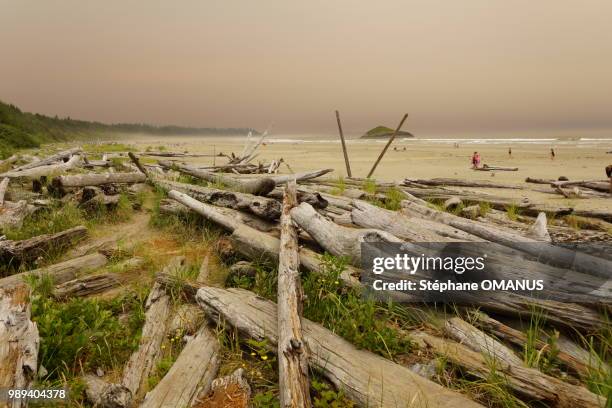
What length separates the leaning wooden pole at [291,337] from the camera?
2.49 m

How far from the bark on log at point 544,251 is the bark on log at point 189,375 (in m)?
3.61

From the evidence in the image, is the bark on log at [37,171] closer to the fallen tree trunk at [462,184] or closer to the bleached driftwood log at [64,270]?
the bleached driftwood log at [64,270]

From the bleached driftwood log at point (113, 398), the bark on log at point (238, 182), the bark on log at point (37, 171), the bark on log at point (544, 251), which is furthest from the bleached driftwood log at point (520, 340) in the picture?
the bark on log at point (37, 171)

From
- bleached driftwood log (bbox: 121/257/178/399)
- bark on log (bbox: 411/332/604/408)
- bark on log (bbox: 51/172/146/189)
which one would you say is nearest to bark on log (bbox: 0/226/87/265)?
bleached driftwood log (bbox: 121/257/178/399)

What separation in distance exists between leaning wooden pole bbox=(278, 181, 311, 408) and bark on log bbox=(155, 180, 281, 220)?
57.8 inches

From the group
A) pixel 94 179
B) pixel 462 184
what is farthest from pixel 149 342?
pixel 462 184

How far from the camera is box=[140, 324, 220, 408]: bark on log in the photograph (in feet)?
9.11

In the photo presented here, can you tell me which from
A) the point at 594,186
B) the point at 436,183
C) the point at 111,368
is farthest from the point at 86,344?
the point at 594,186

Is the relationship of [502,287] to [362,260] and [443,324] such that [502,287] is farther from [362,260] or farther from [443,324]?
[362,260]

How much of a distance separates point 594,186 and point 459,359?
11.7m

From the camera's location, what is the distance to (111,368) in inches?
133

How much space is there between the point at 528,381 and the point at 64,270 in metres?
5.38

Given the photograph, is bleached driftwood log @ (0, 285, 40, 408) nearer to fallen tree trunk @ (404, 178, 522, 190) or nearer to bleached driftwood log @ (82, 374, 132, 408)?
bleached driftwood log @ (82, 374, 132, 408)

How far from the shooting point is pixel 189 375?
9.96 ft
